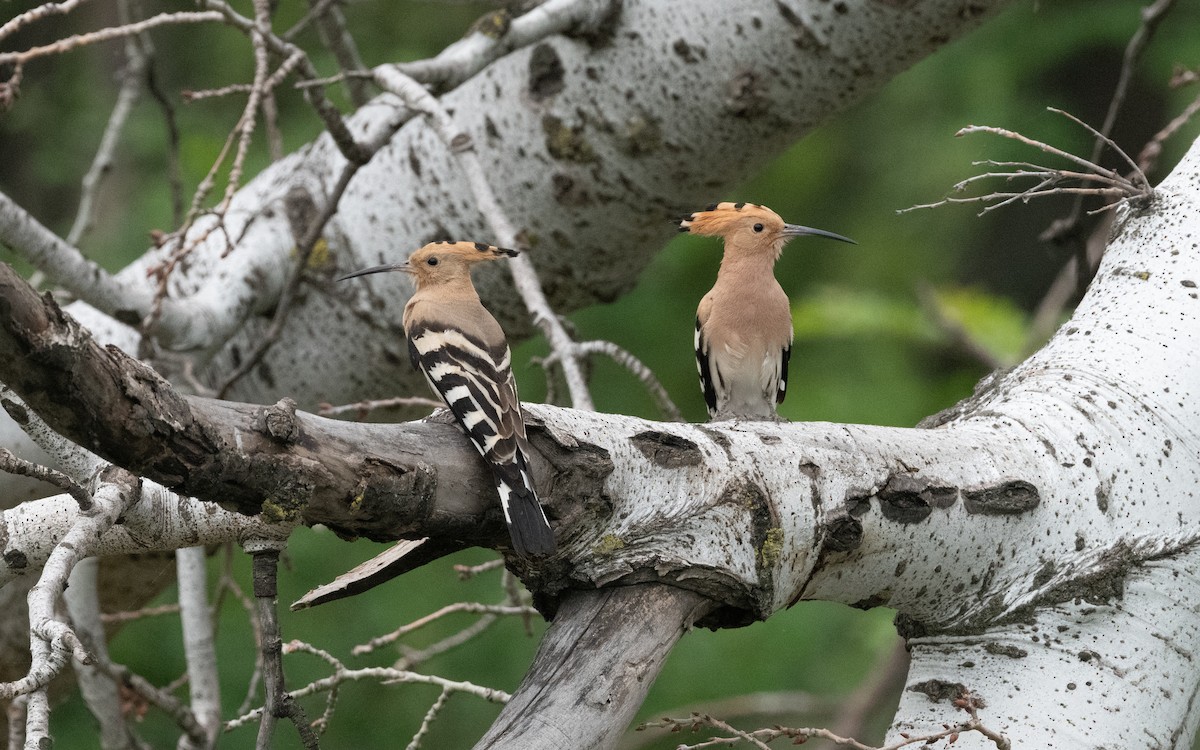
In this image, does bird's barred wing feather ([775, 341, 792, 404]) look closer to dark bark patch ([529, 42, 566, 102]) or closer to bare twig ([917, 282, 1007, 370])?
bare twig ([917, 282, 1007, 370])

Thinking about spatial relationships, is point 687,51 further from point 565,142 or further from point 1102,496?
point 1102,496

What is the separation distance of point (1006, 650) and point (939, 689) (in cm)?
15

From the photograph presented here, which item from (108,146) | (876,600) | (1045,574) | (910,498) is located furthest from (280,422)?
(108,146)

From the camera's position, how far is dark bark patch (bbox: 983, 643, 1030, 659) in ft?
7.89

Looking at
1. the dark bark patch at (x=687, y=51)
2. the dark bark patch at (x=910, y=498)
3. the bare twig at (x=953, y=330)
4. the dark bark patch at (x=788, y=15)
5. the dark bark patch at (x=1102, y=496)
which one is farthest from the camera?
the bare twig at (x=953, y=330)

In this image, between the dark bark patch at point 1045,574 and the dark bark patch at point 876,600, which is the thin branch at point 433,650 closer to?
the dark bark patch at point 876,600

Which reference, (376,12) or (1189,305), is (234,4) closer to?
(376,12)

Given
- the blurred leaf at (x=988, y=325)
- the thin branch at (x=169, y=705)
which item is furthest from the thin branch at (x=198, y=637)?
the blurred leaf at (x=988, y=325)

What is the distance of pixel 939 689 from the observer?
7.99 feet

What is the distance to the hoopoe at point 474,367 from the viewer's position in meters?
2.00

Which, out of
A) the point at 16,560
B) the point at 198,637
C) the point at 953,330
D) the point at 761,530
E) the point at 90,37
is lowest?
the point at 953,330

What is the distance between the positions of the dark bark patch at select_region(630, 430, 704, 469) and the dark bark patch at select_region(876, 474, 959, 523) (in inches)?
14.9

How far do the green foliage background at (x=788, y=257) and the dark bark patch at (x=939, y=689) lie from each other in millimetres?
2011

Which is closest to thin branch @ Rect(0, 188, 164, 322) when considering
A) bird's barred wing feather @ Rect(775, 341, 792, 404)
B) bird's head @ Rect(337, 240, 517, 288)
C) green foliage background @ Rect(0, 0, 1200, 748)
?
bird's head @ Rect(337, 240, 517, 288)
